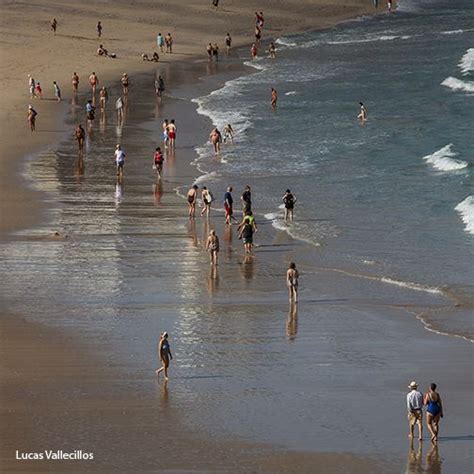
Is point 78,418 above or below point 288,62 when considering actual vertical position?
below

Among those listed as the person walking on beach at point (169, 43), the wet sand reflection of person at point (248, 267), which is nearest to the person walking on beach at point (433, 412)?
the wet sand reflection of person at point (248, 267)

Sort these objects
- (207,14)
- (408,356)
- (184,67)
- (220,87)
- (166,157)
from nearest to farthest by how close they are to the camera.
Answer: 1. (408,356)
2. (166,157)
3. (220,87)
4. (184,67)
5. (207,14)

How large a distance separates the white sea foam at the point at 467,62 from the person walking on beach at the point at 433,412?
43720mm

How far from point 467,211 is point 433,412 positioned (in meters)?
16.3

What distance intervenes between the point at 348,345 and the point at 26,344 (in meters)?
5.34

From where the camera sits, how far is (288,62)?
2552 inches

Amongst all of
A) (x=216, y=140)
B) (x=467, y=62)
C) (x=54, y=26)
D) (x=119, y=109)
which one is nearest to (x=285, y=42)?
(x=467, y=62)

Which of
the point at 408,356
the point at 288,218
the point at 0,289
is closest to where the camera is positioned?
the point at 408,356

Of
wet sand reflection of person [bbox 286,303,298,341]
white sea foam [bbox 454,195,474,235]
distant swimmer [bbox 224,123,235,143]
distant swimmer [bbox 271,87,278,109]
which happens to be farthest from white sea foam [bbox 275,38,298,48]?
wet sand reflection of person [bbox 286,303,298,341]

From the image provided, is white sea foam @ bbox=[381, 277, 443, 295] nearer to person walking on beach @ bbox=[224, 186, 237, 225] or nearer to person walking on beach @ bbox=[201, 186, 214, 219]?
person walking on beach @ bbox=[224, 186, 237, 225]

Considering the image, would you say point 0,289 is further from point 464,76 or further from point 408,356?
point 464,76

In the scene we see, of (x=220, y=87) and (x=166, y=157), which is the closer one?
(x=166, y=157)

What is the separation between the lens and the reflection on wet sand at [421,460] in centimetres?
1762

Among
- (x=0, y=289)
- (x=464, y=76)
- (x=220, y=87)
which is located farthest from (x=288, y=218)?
(x=464, y=76)
